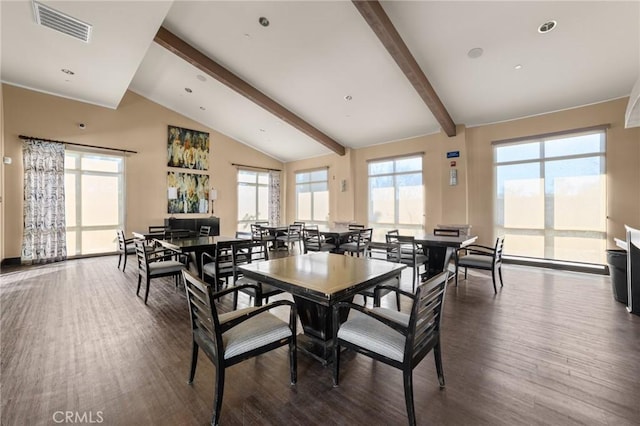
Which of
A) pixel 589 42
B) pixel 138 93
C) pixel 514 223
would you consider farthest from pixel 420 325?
pixel 138 93

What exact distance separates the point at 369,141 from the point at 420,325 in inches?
276

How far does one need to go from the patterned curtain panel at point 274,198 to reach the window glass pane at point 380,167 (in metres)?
3.75

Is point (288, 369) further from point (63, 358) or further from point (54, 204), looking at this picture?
point (54, 204)

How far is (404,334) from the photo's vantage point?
152 cm

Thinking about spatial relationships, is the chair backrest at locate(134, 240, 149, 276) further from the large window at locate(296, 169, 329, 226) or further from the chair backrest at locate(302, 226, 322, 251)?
the large window at locate(296, 169, 329, 226)

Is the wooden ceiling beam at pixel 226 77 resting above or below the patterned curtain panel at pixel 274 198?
above

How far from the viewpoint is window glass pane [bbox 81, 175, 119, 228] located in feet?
21.7

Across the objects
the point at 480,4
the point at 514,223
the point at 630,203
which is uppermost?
the point at 480,4

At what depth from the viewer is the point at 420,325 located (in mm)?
1589

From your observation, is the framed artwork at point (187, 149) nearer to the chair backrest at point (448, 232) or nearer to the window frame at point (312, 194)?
the window frame at point (312, 194)

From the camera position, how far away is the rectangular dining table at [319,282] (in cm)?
176

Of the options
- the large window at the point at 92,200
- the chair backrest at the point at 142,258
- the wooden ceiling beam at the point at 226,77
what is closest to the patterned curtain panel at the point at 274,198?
the wooden ceiling beam at the point at 226,77

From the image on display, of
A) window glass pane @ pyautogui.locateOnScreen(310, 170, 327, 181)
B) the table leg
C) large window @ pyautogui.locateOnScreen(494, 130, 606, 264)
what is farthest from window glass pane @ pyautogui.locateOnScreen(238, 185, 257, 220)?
the table leg

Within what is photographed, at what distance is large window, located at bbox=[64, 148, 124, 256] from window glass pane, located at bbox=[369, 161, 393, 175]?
22.3 ft
